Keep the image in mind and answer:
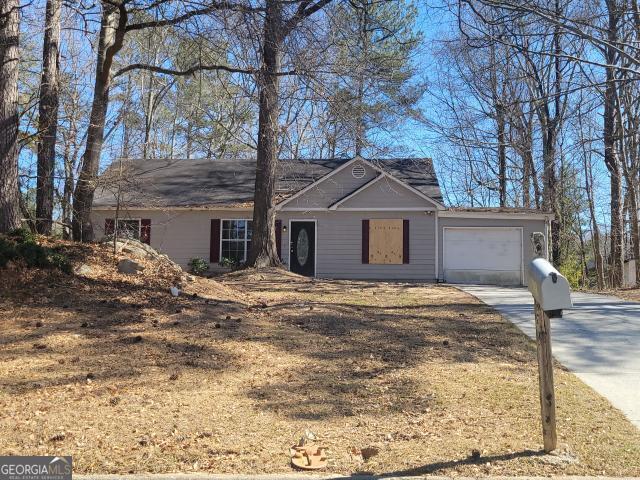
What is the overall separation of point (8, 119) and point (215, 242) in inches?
422

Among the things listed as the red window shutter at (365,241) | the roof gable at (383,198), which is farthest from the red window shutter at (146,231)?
the red window shutter at (365,241)

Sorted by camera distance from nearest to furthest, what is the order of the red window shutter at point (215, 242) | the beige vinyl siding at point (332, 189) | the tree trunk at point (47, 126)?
1. the tree trunk at point (47, 126)
2. the beige vinyl siding at point (332, 189)
3. the red window shutter at point (215, 242)

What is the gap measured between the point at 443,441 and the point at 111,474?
91.6 inches

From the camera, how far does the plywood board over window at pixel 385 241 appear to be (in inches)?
711

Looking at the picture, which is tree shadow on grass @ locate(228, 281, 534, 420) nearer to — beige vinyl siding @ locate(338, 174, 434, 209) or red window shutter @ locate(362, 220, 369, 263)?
red window shutter @ locate(362, 220, 369, 263)

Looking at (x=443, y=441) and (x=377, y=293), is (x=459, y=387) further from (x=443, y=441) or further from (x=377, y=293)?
(x=377, y=293)

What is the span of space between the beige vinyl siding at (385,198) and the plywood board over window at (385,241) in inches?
22.4

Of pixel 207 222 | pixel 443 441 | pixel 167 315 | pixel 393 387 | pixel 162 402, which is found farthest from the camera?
pixel 207 222

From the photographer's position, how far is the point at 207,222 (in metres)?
18.8

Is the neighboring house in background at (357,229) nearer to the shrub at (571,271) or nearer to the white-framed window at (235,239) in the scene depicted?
the white-framed window at (235,239)

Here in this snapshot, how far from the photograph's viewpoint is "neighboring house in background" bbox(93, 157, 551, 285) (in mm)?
17953

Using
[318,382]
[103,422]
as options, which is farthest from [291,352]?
[103,422]

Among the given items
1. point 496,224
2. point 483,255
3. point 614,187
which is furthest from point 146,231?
point 614,187

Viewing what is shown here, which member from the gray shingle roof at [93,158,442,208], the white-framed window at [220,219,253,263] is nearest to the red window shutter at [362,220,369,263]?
the gray shingle roof at [93,158,442,208]
